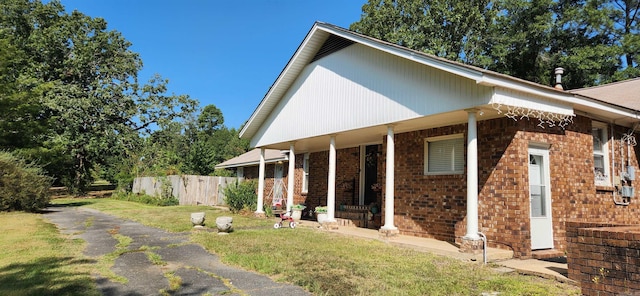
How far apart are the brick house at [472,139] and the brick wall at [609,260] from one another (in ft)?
9.21

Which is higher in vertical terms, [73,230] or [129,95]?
[129,95]

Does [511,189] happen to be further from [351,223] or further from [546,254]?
[351,223]

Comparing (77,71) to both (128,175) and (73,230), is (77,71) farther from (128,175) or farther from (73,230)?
(73,230)

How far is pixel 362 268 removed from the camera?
6.22 m

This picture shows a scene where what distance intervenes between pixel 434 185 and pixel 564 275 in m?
4.06

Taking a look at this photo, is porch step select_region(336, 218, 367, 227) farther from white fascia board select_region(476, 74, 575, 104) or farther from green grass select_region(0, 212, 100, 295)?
green grass select_region(0, 212, 100, 295)

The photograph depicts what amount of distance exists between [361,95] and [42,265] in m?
7.78

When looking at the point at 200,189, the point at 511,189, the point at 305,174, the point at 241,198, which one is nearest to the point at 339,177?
the point at 305,174

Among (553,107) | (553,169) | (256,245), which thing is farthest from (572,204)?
(256,245)

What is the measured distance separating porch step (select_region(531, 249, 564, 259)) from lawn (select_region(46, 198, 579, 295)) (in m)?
1.62

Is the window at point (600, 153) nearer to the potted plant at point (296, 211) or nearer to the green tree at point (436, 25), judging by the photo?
the potted plant at point (296, 211)

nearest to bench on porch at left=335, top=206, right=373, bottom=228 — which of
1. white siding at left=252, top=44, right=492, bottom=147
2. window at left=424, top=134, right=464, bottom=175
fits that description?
white siding at left=252, top=44, right=492, bottom=147

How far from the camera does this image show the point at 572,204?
330 inches

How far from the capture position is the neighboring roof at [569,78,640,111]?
994 cm
